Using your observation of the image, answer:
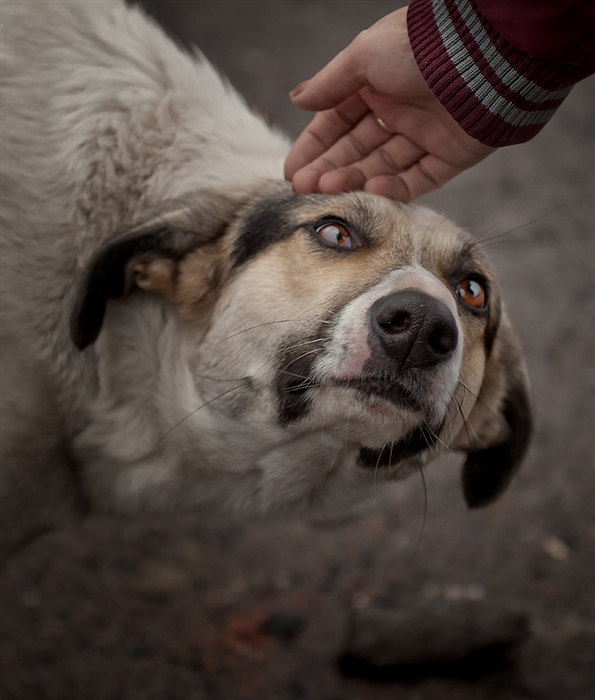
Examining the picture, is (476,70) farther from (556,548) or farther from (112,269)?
(556,548)

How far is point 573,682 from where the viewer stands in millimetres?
3176

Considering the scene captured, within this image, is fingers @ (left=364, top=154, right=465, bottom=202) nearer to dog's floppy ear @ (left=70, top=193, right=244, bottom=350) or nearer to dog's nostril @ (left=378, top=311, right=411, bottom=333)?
dog's floppy ear @ (left=70, top=193, right=244, bottom=350)

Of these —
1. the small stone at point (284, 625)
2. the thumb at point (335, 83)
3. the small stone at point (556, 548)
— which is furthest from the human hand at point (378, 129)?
the small stone at point (556, 548)

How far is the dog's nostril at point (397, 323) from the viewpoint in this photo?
1.87 meters

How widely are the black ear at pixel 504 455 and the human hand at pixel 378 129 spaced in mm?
773

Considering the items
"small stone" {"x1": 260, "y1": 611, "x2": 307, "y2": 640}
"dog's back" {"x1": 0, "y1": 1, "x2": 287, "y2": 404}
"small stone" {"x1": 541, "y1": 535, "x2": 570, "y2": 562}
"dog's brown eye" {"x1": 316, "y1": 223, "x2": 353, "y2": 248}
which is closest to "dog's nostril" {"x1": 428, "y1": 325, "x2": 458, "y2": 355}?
"dog's brown eye" {"x1": 316, "y1": 223, "x2": 353, "y2": 248}

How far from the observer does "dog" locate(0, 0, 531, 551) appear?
7.03 feet

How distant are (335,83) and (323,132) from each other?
0.71ft

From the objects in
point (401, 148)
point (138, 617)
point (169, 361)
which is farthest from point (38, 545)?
point (401, 148)

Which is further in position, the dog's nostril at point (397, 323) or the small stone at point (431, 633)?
the small stone at point (431, 633)

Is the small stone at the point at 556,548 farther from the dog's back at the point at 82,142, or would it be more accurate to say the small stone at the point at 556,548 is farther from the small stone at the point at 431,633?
the dog's back at the point at 82,142

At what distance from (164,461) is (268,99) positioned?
4.03 m

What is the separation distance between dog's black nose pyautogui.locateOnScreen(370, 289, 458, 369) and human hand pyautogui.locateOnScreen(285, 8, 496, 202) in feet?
2.00

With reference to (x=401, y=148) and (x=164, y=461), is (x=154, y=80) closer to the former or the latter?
(x=401, y=148)
